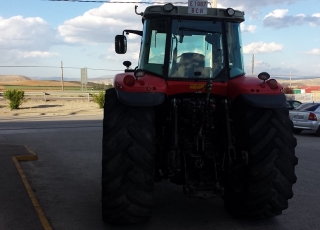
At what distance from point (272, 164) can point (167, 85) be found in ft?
5.15

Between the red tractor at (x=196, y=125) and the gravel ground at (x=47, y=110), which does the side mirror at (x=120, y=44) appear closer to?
the red tractor at (x=196, y=125)

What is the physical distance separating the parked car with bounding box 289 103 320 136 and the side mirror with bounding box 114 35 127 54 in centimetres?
1191

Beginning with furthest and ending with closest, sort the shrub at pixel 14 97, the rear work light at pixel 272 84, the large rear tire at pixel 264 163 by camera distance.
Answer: the shrub at pixel 14 97
the rear work light at pixel 272 84
the large rear tire at pixel 264 163

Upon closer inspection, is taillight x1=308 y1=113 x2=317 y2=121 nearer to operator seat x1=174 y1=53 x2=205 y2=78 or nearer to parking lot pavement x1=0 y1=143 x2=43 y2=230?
parking lot pavement x1=0 y1=143 x2=43 y2=230

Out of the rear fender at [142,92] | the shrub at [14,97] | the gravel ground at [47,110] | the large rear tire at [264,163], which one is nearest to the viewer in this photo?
the rear fender at [142,92]

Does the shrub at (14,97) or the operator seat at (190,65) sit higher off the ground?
the operator seat at (190,65)

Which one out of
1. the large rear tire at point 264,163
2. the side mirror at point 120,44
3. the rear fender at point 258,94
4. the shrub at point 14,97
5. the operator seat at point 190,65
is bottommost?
the shrub at point 14,97

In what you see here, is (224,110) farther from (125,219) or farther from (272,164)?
(125,219)

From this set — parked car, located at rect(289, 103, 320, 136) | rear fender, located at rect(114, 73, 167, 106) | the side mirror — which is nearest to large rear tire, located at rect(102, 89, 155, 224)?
rear fender, located at rect(114, 73, 167, 106)

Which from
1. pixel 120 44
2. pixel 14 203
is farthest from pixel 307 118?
pixel 14 203

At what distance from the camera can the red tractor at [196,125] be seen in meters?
5.44

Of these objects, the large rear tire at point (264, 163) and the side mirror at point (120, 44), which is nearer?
the large rear tire at point (264, 163)

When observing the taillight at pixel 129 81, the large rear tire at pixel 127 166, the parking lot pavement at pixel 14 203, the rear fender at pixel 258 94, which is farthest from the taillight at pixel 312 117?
the taillight at pixel 129 81

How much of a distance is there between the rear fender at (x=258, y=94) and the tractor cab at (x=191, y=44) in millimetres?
382
